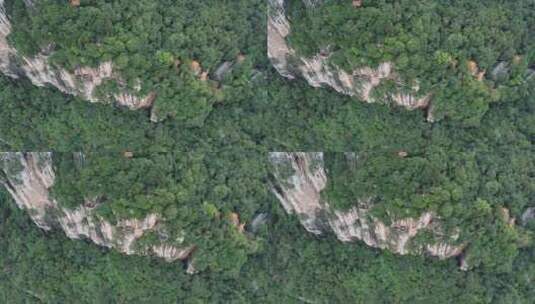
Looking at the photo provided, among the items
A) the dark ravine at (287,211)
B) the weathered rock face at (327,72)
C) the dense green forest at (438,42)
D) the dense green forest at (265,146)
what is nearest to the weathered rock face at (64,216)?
the dark ravine at (287,211)

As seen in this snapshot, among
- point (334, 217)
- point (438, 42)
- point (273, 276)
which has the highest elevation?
point (438, 42)

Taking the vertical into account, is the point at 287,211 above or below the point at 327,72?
below

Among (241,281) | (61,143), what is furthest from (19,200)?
(241,281)

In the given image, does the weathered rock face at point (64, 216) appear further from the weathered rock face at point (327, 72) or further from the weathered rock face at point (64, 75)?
the weathered rock face at point (327, 72)

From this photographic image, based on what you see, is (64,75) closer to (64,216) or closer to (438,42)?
(64,216)

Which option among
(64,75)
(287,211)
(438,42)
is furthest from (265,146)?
(64,75)

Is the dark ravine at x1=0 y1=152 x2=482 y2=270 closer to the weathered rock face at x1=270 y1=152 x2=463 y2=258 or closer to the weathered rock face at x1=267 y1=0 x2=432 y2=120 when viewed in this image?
the weathered rock face at x1=270 y1=152 x2=463 y2=258

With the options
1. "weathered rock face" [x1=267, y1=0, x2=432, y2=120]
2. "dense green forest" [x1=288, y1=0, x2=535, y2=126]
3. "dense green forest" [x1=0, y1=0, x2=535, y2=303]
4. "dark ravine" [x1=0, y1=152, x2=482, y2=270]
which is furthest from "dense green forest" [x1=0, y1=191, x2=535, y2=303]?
"dense green forest" [x1=288, y1=0, x2=535, y2=126]

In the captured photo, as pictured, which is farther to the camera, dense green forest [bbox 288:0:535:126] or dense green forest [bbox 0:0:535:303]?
dense green forest [bbox 0:0:535:303]
